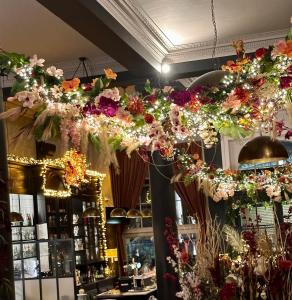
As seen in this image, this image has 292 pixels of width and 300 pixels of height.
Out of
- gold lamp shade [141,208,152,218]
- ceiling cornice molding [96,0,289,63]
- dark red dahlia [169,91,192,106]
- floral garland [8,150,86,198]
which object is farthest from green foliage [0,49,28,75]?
gold lamp shade [141,208,152,218]

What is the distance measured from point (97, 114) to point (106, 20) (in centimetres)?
162

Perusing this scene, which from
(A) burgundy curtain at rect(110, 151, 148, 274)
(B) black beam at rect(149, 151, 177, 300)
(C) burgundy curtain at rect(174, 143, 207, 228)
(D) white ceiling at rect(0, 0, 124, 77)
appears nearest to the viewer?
(D) white ceiling at rect(0, 0, 124, 77)

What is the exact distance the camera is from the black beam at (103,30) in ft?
15.2

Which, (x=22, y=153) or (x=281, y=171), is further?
(x=22, y=153)

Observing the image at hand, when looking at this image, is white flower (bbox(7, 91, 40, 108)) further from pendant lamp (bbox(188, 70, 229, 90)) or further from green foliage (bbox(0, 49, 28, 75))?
pendant lamp (bbox(188, 70, 229, 90))

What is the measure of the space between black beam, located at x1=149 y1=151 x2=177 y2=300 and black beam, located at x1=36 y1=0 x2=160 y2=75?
4.98ft

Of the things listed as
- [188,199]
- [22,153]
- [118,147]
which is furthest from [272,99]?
[188,199]

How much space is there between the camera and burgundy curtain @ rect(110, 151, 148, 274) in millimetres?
13312

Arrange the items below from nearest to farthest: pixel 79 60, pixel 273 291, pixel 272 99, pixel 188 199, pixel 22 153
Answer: pixel 273 291 < pixel 272 99 < pixel 79 60 < pixel 22 153 < pixel 188 199

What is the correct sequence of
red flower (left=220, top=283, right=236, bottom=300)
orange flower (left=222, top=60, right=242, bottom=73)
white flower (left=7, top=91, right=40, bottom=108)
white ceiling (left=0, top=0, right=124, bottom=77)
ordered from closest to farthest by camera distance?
A: red flower (left=220, top=283, right=236, bottom=300)
white flower (left=7, top=91, right=40, bottom=108)
orange flower (left=222, top=60, right=242, bottom=73)
white ceiling (left=0, top=0, right=124, bottom=77)

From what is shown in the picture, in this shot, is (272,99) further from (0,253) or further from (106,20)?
(0,253)

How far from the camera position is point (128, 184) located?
13.4m

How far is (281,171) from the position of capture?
9031 mm

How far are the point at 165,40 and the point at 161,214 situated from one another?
2.30 m
